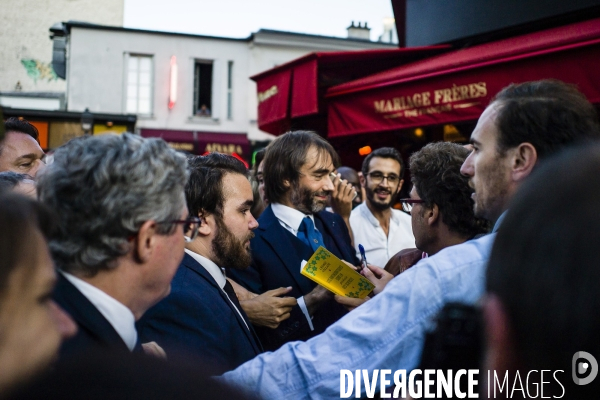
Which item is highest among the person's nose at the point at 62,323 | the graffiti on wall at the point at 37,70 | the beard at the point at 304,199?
the graffiti on wall at the point at 37,70

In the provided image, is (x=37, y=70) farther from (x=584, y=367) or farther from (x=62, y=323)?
(x=584, y=367)

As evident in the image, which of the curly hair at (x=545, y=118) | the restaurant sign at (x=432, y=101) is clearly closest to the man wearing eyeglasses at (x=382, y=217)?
the restaurant sign at (x=432, y=101)

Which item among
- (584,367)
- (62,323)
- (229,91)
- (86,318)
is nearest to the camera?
(584,367)

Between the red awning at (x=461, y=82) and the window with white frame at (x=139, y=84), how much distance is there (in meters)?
17.7

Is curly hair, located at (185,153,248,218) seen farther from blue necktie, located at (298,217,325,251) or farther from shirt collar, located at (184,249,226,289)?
blue necktie, located at (298,217,325,251)

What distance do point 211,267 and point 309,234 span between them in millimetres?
1022

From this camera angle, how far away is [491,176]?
195 centimetres

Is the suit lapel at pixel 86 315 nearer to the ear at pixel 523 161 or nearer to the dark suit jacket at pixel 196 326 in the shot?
the dark suit jacket at pixel 196 326

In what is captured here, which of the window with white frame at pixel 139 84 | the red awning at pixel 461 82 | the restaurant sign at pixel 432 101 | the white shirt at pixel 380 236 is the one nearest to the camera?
the red awning at pixel 461 82

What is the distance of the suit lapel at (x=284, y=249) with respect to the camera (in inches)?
129

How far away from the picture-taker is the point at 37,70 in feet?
79.8

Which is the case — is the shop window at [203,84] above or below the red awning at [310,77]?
above

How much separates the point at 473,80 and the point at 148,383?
13.1 ft

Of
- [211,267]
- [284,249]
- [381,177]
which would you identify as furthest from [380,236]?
[211,267]
